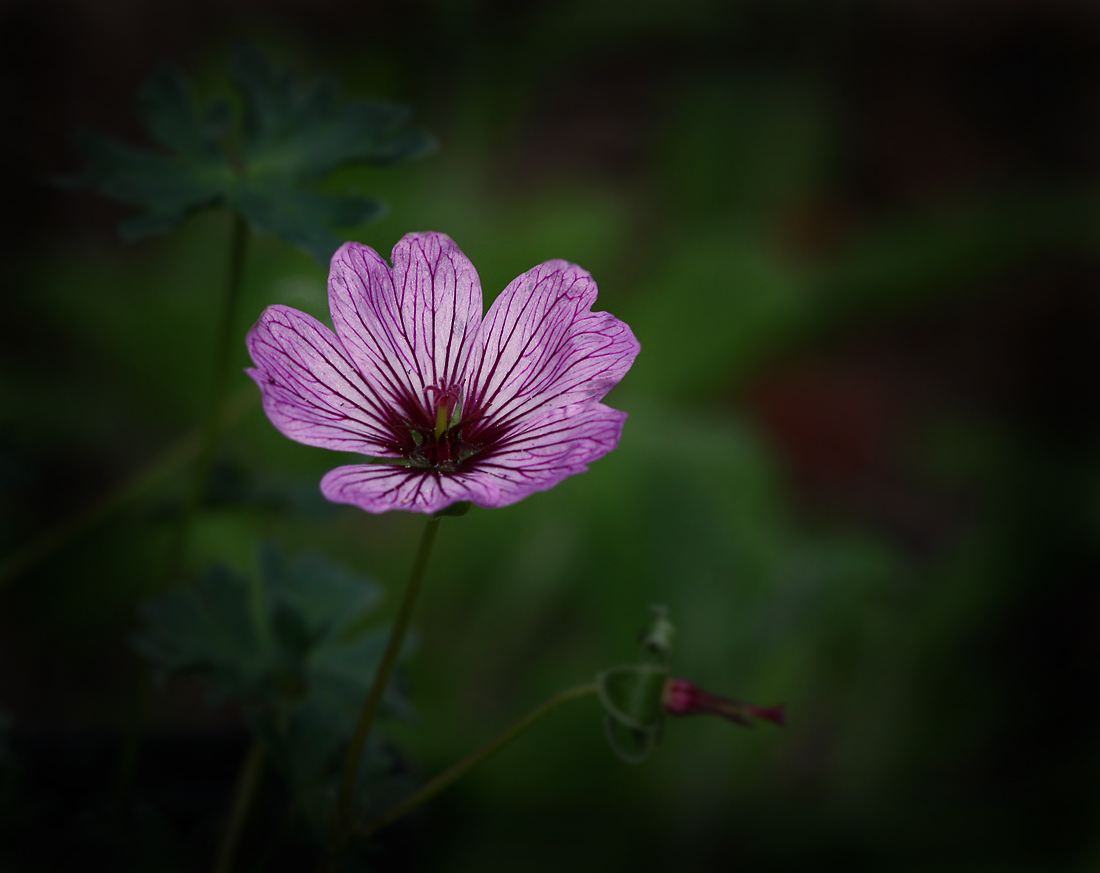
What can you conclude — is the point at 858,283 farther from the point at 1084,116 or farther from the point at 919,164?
the point at 1084,116

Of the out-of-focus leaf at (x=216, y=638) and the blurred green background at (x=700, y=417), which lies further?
the blurred green background at (x=700, y=417)

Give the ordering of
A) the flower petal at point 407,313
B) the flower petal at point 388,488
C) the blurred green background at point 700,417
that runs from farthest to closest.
Result: the blurred green background at point 700,417 → the flower petal at point 407,313 → the flower petal at point 388,488

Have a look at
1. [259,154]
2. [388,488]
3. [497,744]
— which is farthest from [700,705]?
[259,154]

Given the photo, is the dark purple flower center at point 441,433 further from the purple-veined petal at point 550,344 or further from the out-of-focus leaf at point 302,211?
the out-of-focus leaf at point 302,211

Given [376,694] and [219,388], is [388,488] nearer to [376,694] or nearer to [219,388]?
[376,694]

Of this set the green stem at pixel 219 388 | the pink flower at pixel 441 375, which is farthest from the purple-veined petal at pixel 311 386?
the green stem at pixel 219 388

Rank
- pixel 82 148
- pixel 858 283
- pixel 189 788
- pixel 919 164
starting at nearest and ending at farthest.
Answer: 1. pixel 82 148
2. pixel 189 788
3. pixel 858 283
4. pixel 919 164

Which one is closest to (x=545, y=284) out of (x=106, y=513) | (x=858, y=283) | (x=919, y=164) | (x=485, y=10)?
(x=106, y=513)
